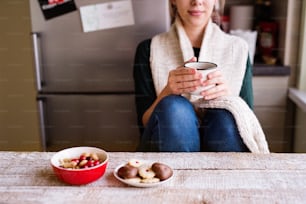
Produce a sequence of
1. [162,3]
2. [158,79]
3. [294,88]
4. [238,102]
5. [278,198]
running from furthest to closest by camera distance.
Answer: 1. [294,88]
2. [162,3]
3. [158,79]
4. [238,102]
5. [278,198]

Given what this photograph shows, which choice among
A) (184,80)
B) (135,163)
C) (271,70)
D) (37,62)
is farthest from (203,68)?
(37,62)

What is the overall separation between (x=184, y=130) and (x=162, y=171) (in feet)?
0.83

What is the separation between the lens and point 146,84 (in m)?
1.29

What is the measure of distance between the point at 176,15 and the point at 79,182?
69 cm

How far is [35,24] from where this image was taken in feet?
4.84

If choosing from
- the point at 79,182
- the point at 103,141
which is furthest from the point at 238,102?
the point at 103,141

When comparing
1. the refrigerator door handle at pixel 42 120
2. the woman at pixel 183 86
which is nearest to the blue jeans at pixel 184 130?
the woman at pixel 183 86

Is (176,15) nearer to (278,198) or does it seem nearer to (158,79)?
(158,79)

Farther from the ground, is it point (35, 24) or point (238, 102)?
point (35, 24)

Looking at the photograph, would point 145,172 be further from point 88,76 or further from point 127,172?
point 88,76

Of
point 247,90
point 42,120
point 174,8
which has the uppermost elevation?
point 174,8

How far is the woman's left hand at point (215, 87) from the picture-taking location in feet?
3.09

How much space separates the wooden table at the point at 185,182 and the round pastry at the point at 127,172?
0.02m

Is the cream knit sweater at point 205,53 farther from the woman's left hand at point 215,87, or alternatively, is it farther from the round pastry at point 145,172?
the round pastry at point 145,172
